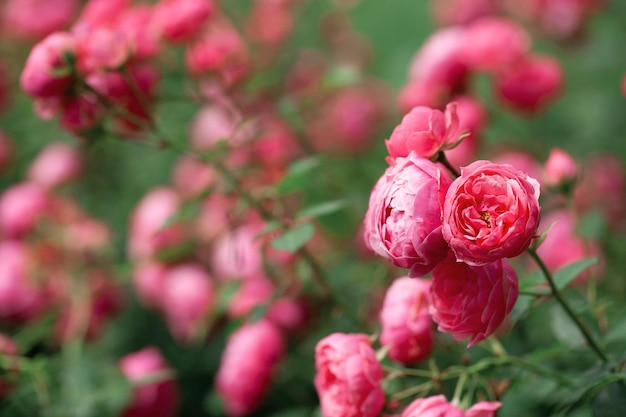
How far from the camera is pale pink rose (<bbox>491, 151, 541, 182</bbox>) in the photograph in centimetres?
90

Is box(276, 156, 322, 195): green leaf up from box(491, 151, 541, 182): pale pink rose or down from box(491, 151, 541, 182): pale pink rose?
up

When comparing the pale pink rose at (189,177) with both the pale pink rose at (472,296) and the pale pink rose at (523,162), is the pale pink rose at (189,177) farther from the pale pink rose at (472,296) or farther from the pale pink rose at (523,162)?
the pale pink rose at (472,296)

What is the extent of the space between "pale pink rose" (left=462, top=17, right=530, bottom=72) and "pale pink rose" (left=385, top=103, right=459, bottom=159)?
17.7 inches

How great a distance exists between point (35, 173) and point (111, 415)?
0.61 m

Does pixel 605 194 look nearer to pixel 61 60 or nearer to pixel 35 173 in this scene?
pixel 61 60

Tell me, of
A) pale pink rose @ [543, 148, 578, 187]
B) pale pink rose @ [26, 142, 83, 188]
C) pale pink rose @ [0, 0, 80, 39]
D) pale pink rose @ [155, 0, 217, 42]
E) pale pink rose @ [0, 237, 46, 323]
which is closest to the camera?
pale pink rose @ [543, 148, 578, 187]

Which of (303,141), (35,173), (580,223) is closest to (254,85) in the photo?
(303,141)

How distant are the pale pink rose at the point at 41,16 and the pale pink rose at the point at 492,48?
79 centimetres

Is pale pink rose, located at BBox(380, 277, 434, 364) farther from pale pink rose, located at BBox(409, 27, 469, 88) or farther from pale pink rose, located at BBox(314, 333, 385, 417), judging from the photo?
pale pink rose, located at BBox(409, 27, 469, 88)

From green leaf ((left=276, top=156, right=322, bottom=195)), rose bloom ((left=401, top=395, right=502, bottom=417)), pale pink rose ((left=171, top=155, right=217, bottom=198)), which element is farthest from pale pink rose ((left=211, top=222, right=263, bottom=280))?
rose bloom ((left=401, top=395, right=502, bottom=417))

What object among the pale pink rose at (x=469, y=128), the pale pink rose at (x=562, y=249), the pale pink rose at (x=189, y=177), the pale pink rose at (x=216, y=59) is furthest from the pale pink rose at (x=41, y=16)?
the pale pink rose at (x=562, y=249)

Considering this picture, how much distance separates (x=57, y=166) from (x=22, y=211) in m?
0.18

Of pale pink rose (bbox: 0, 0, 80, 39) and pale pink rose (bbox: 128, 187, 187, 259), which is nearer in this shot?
pale pink rose (bbox: 128, 187, 187, 259)

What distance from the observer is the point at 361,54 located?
148cm
